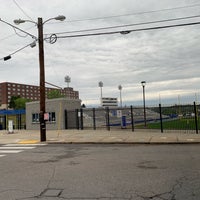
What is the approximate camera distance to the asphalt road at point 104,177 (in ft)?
20.6

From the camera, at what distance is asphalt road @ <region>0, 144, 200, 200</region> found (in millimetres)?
6273

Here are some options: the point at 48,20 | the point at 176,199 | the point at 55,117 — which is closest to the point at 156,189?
the point at 176,199

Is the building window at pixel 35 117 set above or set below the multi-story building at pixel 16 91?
below

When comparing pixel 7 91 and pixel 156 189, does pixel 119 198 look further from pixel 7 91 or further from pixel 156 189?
pixel 7 91

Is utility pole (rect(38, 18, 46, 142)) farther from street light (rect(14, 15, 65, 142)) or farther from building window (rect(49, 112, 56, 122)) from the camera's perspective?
building window (rect(49, 112, 56, 122))

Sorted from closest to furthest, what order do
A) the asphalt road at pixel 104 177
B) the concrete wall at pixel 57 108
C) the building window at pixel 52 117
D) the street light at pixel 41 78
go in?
the asphalt road at pixel 104 177 < the street light at pixel 41 78 < the concrete wall at pixel 57 108 < the building window at pixel 52 117

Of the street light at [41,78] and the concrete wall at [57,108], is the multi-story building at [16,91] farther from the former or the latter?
the street light at [41,78]

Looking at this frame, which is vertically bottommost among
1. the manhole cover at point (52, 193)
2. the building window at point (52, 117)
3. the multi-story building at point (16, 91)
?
the manhole cover at point (52, 193)

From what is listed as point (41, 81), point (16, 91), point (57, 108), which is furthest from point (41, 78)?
point (16, 91)

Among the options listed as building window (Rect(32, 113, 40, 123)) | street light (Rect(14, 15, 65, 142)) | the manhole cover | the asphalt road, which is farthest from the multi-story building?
the manhole cover

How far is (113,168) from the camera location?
905 centimetres

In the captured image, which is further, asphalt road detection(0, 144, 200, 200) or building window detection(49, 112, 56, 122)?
building window detection(49, 112, 56, 122)

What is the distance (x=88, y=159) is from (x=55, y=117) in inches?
819

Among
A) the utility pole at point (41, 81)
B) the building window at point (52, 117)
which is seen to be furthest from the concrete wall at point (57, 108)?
the utility pole at point (41, 81)
